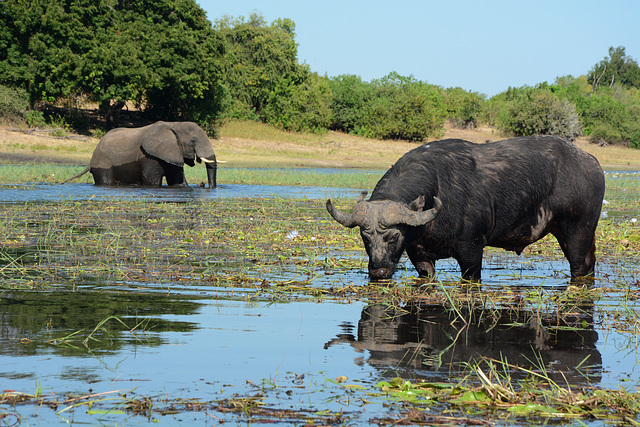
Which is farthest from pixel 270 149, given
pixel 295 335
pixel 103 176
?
pixel 295 335

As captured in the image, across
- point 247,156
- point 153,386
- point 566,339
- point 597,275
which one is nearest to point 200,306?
point 153,386

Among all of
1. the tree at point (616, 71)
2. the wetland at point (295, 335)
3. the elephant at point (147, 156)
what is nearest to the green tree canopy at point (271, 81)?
the elephant at point (147, 156)

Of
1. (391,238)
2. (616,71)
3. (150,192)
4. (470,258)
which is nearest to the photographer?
(391,238)

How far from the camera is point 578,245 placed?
30.0 feet

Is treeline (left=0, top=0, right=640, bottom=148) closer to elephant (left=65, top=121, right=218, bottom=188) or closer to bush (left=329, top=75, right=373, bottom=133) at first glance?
bush (left=329, top=75, right=373, bottom=133)

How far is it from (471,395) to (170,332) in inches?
102

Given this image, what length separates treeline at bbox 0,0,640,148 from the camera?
42875 mm

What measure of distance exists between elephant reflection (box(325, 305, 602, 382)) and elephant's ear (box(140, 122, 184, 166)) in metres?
18.0

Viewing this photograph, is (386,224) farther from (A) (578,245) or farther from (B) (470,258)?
(A) (578,245)

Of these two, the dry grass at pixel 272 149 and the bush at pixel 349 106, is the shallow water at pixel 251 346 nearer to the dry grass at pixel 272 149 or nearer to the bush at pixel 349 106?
the dry grass at pixel 272 149

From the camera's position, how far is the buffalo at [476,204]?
7.93 metres

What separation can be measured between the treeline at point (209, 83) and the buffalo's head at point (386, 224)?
121 ft

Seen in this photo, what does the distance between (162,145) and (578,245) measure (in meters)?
17.3

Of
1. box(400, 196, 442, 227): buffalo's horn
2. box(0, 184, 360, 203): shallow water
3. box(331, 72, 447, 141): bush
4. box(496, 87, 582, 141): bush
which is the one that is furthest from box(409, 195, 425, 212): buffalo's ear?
box(496, 87, 582, 141): bush
